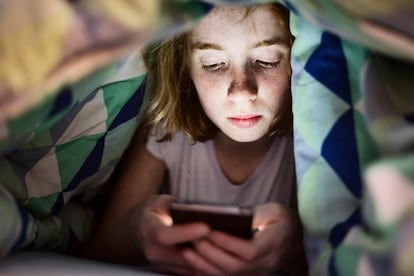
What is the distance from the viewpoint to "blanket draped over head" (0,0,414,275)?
21.6 inches

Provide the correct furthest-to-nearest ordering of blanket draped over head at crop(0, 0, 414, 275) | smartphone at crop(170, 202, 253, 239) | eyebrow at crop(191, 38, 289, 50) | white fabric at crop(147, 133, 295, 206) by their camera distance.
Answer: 1. white fabric at crop(147, 133, 295, 206)
2. eyebrow at crop(191, 38, 289, 50)
3. smartphone at crop(170, 202, 253, 239)
4. blanket draped over head at crop(0, 0, 414, 275)

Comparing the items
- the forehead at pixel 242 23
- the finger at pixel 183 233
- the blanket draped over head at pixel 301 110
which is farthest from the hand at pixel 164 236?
the forehead at pixel 242 23

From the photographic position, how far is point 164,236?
786 millimetres

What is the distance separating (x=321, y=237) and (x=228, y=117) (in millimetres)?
247

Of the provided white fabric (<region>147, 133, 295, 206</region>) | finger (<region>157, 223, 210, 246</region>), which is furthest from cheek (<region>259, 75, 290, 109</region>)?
finger (<region>157, 223, 210, 246</region>)

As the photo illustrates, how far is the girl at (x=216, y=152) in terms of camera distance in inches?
32.0

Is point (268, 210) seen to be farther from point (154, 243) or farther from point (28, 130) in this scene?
point (28, 130)

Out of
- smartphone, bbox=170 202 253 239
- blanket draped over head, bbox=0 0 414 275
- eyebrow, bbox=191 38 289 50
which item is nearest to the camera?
blanket draped over head, bbox=0 0 414 275

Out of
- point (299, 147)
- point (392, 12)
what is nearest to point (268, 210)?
point (299, 147)

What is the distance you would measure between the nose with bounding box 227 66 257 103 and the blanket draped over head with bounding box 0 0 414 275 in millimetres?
67

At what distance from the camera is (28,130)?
2.15ft

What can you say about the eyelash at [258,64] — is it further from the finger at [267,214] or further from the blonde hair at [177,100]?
the finger at [267,214]

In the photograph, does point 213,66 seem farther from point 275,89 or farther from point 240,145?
point 240,145

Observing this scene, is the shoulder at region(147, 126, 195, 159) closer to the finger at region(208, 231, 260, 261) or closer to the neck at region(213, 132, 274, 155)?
the neck at region(213, 132, 274, 155)
